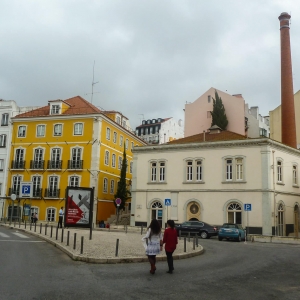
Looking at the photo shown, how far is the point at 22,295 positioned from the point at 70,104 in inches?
1752

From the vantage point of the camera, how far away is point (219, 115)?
58.9 meters

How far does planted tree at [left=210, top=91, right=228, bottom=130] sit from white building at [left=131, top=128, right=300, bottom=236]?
1714 cm

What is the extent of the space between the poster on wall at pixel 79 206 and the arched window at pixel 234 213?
19.5 meters

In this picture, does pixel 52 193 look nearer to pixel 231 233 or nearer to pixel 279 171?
pixel 231 233

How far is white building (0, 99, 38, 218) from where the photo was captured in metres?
49.5

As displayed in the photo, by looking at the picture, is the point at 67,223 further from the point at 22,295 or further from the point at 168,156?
the point at 168,156

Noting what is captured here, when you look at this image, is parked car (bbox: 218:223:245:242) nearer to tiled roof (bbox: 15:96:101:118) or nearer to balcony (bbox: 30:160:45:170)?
tiled roof (bbox: 15:96:101:118)

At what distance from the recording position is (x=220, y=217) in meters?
36.6

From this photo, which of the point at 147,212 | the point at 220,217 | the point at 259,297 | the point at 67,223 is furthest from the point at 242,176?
the point at 259,297

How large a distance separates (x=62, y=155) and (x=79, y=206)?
1131 inches

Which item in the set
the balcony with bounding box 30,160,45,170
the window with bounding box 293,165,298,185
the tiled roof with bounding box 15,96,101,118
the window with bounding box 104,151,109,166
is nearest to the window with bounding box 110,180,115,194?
the window with bounding box 104,151,109,166

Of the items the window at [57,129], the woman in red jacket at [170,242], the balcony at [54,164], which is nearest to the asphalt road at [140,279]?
the woman in red jacket at [170,242]

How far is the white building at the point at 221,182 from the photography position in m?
35.2

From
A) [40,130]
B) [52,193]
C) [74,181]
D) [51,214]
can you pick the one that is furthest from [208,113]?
[51,214]
